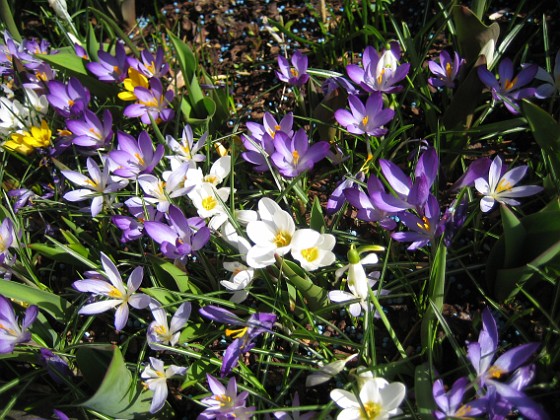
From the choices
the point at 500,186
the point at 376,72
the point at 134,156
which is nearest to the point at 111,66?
the point at 134,156

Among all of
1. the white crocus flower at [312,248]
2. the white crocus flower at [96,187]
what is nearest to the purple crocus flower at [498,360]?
the white crocus flower at [312,248]

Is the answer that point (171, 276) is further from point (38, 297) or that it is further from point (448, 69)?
point (448, 69)

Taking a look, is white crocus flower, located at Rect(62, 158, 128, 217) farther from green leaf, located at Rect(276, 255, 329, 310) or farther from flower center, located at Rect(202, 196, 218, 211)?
green leaf, located at Rect(276, 255, 329, 310)

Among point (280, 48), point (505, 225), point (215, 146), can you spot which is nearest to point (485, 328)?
point (505, 225)

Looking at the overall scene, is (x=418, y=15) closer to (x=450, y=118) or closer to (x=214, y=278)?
(x=450, y=118)

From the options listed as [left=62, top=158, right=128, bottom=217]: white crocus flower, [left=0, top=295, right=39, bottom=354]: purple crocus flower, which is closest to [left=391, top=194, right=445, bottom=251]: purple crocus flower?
[left=62, top=158, right=128, bottom=217]: white crocus flower

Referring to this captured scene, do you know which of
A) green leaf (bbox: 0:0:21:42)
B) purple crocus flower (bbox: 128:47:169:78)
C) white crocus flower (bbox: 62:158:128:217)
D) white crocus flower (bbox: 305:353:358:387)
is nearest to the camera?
white crocus flower (bbox: 305:353:358:387)
